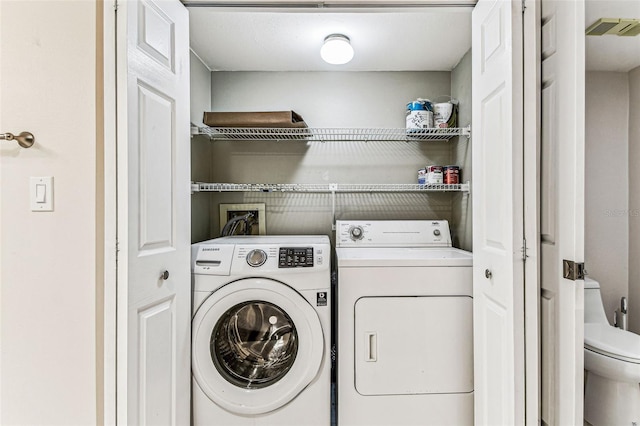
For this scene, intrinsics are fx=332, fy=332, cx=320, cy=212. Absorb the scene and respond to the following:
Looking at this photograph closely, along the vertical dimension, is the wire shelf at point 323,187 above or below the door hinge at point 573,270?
above

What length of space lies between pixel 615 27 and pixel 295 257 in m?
1.56

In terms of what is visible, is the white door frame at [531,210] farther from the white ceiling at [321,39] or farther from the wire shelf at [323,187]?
the wire shelf at [323,187]

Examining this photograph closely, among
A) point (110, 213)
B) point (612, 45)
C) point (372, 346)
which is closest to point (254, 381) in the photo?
point (372, 346)

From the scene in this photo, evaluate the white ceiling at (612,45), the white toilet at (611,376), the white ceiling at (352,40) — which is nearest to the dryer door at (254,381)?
the white toilet at (611,376)

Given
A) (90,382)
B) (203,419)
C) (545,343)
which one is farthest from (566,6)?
(203,419)

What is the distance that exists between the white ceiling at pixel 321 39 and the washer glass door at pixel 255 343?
1382 millimetres

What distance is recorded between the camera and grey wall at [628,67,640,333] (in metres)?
1.30

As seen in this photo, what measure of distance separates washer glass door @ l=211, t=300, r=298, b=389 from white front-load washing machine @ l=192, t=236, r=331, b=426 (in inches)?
0.5

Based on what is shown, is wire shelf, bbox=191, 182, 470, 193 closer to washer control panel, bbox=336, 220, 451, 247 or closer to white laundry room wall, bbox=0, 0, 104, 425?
washer control panel, bbox=336, 220, 451, 247

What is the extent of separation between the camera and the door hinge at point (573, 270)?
100 centimetres

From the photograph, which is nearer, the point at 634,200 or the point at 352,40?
the point at 634,200

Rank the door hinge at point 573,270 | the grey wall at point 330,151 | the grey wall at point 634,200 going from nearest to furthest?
the door hinge at point 573,270 → the grey wall at point 634,200 → the grey wall at point 330,151

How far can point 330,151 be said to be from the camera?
2311mm

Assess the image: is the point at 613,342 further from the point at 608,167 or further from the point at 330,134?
the point at 330,134
